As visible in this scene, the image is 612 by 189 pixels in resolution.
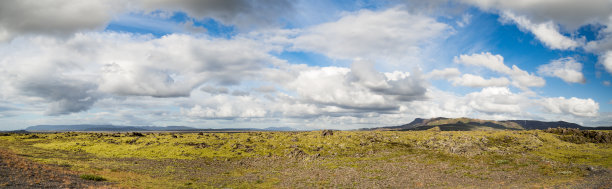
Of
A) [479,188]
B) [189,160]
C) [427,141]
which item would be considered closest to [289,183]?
[479,188]

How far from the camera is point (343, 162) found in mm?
63719

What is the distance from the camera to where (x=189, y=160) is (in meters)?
66.6

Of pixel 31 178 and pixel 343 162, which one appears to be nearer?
pixel 31 178

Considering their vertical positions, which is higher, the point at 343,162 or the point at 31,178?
the point at 31,178

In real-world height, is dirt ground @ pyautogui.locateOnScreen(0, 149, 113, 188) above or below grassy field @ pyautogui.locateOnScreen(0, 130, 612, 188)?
above

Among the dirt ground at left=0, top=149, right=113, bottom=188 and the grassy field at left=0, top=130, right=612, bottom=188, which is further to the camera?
the grassy field at left=0, top=130, right=612, bottom=188

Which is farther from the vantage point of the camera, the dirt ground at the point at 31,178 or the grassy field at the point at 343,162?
the grassy field at the point at 343,162

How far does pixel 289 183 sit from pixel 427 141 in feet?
194

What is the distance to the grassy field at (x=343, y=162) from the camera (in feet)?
142

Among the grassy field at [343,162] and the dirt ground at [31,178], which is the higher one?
the dirt ground at [31,178]

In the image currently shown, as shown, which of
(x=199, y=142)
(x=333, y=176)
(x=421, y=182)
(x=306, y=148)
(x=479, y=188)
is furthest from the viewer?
Answer: (x=199, y=142)

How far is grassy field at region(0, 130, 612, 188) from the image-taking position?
43.4 meters

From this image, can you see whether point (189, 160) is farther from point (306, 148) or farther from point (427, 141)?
point (427, 141)

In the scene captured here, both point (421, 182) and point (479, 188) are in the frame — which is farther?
point (421, 182)
